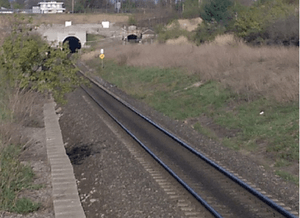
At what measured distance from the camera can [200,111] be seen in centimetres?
2116

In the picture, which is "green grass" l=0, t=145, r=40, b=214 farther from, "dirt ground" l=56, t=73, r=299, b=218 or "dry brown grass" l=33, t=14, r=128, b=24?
"dry brown grass" l=33, t=14, r=128, b=24

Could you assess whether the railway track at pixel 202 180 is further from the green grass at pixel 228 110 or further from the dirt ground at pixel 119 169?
the green grass at pixel 228 110

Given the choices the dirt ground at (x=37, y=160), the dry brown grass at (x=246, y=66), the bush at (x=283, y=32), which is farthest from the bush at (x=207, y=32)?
the dirt ground at (x=37, y=160)

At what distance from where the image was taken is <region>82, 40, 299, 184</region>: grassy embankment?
15.0m

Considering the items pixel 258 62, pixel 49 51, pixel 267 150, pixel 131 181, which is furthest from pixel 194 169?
pixel 258 62

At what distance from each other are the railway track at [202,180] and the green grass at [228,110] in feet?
6.67

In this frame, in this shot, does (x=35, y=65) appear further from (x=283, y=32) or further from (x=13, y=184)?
(x=283, y=32)

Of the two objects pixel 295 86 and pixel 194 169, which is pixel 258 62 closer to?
pixel 295 86

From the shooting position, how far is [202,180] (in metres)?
11.0

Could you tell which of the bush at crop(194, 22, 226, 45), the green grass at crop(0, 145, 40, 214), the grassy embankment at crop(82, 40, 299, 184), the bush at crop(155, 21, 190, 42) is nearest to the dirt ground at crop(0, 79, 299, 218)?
the green grass at crop(0, 145, 40, 214)

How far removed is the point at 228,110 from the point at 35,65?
429 inches

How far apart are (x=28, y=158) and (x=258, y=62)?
16713mm

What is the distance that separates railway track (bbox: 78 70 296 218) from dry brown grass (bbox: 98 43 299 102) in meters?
5.52

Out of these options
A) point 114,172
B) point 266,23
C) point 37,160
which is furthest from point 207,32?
point 114,172
